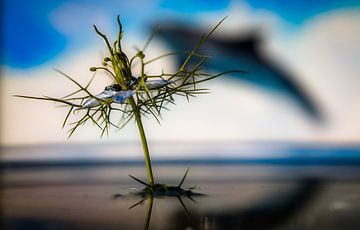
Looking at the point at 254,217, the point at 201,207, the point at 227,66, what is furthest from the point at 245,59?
the point at 254,217

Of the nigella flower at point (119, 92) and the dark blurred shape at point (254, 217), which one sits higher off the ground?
the nigella flower at point (119, 92)

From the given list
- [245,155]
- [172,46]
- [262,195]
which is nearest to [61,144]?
[172,46]

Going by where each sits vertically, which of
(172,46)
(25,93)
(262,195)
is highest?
(172,46)

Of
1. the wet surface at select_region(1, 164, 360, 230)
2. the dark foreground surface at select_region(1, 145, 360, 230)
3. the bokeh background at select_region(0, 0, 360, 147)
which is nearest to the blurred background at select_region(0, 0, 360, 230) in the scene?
the bokeh background at select_region(0, 0, 360, 147)

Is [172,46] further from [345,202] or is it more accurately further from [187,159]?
[345,202]

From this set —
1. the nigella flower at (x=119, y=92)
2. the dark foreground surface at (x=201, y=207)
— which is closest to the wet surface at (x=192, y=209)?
the dark foreground surface at (x=201, y=207)

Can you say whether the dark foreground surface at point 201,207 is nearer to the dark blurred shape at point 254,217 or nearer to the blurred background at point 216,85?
the dark blurred shape at point 254,217

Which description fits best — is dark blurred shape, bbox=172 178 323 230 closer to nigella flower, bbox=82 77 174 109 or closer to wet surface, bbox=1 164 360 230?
wet surface, bbox=1 164 360 230

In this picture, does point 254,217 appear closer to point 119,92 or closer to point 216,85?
point 119,92
